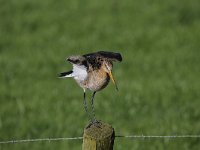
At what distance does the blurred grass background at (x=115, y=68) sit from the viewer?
1016 centimetres

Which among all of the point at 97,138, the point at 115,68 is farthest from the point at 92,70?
the point at 115,68

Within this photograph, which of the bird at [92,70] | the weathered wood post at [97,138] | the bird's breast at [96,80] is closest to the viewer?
the weathered wood post at [97,138]

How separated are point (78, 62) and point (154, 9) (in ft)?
38.6

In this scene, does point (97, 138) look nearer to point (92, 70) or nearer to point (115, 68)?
point (92, 70)

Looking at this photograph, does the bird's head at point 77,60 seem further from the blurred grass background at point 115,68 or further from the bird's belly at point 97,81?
the blurred grass background at point 115,68

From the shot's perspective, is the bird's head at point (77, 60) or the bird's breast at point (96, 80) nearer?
the bird's head at point (77, 60)

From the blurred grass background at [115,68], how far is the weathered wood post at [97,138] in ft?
14.4

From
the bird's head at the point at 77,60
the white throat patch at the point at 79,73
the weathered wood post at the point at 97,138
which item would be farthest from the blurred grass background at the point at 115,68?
the bird's head at the point at 77,60

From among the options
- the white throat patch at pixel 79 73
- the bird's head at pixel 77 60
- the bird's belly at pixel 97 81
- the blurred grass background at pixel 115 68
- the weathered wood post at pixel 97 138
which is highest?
the bird's head at pixel 77 60

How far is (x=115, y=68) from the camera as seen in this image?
1316cm

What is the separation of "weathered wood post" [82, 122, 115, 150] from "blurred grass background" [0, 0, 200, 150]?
440 cm

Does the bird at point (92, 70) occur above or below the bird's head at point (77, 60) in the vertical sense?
below

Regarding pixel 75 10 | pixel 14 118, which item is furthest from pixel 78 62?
pixel 75 10

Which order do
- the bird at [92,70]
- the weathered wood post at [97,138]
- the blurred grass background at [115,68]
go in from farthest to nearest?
the blurred grass background at [115,68] < the bird at [92,70] < the weathered wood post at [97,138]
